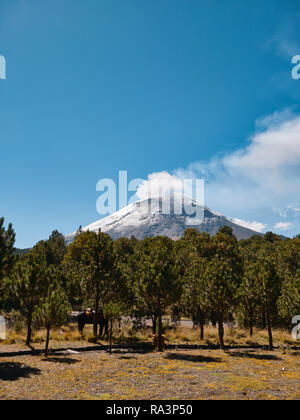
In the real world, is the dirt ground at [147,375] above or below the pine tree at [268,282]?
below

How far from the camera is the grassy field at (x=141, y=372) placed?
12961 mm

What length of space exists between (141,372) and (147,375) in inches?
34.1

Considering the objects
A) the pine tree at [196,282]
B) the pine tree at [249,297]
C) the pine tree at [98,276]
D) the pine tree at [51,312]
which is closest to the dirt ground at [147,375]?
the pine tree at [51,312]

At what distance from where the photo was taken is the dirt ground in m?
12.9

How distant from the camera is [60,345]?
2556 cm

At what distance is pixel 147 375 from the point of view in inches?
647

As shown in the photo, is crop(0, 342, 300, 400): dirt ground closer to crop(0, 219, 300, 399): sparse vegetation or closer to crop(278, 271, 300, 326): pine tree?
crop(0, 219, 300, 399): sparse vegetation

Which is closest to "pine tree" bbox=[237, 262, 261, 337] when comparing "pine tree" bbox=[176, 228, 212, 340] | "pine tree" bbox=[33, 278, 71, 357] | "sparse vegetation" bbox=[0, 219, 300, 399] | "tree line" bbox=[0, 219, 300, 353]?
"tree line" bbox=[0, 219, 300, 353]

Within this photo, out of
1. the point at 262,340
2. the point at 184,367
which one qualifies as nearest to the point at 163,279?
the point at 184,367

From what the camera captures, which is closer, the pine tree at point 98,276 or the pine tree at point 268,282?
Result: the pine tree at point 268,282

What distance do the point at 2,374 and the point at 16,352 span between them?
21.0 feet

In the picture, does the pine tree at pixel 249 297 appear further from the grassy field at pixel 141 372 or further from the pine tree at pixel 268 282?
the grassy field at pixel 141 372

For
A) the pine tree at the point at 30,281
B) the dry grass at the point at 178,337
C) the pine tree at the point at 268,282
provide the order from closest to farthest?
the pine tree at the point at 30,281 → the pine tree at the point at 268,282 → the dry grass at the point at 178,337
